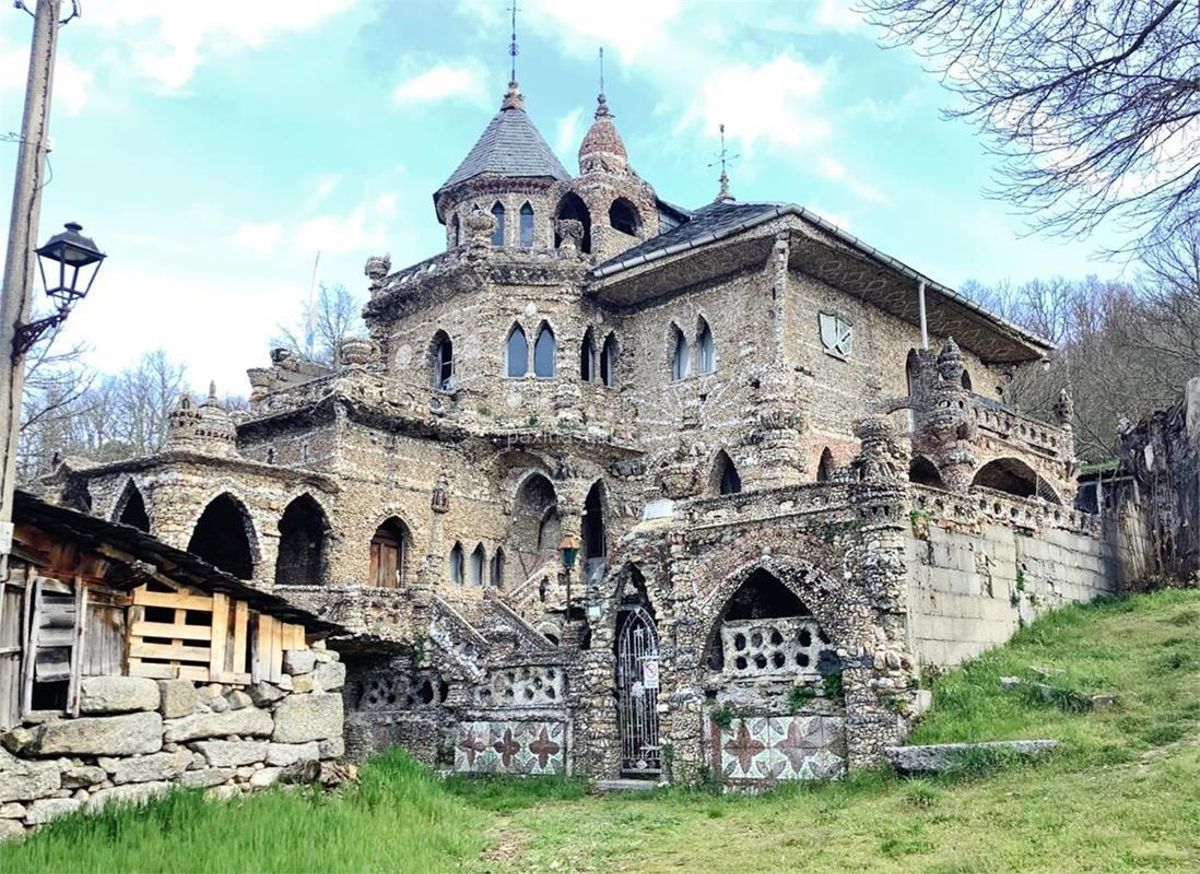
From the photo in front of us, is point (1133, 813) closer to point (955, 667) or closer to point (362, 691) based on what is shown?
point (955, 667)

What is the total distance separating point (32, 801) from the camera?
979 cm

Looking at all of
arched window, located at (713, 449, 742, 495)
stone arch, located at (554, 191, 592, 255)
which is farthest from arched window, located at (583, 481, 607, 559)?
stone arch, located at (554, 191, 592, 255)

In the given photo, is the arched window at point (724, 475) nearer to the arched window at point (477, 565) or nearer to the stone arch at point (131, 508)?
the arched window at point (477, 565)

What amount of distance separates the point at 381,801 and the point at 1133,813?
25.3 feet

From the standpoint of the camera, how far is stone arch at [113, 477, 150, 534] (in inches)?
956

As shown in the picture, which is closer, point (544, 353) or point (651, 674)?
point (651, 674)

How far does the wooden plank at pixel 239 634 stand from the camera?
12.1m

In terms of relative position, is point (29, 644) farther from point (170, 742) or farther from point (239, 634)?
point (239, 634)

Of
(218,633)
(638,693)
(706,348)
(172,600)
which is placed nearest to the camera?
(172,600)

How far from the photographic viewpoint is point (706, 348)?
90.9 ft

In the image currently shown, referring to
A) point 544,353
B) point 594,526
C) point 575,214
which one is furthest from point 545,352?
point 575,214

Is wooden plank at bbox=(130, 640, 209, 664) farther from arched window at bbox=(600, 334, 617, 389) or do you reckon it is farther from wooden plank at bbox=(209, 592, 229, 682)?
arched window at bbox=(600, 334, 617, 389)

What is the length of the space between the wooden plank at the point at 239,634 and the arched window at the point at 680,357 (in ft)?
56.3

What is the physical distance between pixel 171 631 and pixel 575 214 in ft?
73.6
